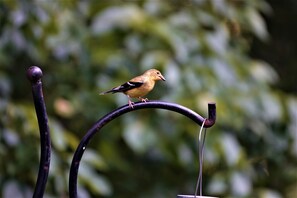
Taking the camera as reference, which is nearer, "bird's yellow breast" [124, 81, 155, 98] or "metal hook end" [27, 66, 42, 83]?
"metal hook end" [27, 66, 42, 83]

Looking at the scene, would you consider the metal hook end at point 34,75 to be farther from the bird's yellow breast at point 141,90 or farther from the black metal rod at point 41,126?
the bird's yellow breast at point 141,90

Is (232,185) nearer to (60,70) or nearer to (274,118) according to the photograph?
(274,118)

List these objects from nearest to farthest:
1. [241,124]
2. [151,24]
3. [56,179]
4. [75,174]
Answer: [75,174] < [56,179] < [151,24] < [241,124]

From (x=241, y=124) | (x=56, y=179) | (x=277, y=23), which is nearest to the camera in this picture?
(x=56, y=179)

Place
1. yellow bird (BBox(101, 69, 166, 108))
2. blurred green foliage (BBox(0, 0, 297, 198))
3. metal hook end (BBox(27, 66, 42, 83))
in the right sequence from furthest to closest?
blurred green foliage (BBox(0, 0, 297, 198))
yellow bird (BBox(101, 69, 166, 108))
metal hook end (BBox(27, 66, 42, 83))

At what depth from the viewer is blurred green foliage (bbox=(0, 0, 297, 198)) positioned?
349 centimetres

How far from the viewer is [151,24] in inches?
155

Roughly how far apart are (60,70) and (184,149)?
866mm

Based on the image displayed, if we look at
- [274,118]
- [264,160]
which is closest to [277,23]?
[264,160]

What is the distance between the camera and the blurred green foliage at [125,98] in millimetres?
3488

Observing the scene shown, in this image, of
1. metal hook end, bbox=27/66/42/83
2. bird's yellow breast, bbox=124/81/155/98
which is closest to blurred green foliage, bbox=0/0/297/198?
bird's yellow breast, bbox=124/81/155/98

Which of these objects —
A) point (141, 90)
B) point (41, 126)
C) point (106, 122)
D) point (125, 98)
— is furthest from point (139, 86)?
point (125, 98)

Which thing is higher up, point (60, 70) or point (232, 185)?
point (60, 70)

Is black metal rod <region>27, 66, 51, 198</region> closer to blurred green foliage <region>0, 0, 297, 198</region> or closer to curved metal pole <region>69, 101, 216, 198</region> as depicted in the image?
curved metal pole <region>69, 101, 216, 198</region>
